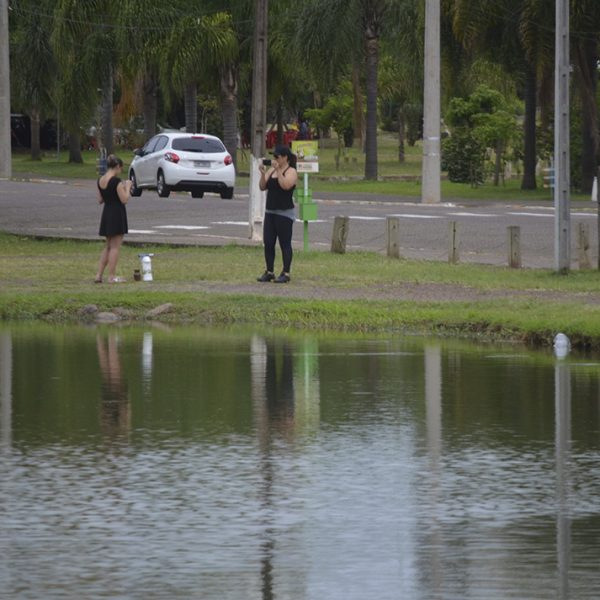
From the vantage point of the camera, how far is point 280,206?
23500mm

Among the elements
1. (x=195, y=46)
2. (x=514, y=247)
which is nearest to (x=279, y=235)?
(x=514, y=247)

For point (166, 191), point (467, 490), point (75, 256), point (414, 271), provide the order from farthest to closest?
point (166, 191) → point (75, 256) → point (414, 271) → point (467, 490)

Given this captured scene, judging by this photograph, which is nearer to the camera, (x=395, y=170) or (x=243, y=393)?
(x=243, y=393)

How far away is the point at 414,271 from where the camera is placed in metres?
25.3

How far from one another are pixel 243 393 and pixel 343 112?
75446mm

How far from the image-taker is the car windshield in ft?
143

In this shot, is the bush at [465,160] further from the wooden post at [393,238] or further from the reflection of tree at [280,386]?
the reflection of tree at [280,386]

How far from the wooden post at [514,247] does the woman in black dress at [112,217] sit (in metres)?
5.87

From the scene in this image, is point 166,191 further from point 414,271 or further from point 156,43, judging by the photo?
point 414,271

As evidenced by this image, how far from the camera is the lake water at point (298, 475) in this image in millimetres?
8008

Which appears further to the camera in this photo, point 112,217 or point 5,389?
point 112,217

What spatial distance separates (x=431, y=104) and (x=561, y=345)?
26128 mm

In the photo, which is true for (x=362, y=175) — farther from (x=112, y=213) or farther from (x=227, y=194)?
(x=112, y=213)

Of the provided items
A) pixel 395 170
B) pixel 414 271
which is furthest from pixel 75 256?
pixel 395 170
